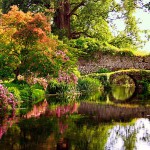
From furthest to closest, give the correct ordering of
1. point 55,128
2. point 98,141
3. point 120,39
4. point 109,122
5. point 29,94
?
point 120,39 < point 29,94 < point 109,122 < point 55,128 < point 98,141

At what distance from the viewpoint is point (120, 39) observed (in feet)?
163

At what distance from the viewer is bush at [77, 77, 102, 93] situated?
114 ft

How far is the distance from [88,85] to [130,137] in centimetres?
2150

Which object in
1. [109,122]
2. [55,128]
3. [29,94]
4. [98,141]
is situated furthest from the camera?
[29,94]

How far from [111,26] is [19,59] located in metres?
27.0

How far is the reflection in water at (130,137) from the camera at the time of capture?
12.9 meters

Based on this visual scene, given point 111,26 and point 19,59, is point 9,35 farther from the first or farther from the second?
point 111,26

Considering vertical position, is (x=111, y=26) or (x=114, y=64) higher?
(x=111, y=26)

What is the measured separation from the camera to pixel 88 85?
3594cm

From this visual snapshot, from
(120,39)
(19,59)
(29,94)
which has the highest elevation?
(120,39)

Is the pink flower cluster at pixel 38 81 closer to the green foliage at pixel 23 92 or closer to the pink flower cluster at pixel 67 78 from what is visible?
the green foliage at pixel 23 92

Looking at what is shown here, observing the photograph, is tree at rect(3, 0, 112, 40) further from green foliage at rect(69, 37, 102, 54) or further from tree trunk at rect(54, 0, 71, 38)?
green foliage at rect(69, 37, 102, 54)

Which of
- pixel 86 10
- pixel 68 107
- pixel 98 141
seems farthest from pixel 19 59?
pixel 86 10

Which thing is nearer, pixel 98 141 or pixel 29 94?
pixel 98 141
